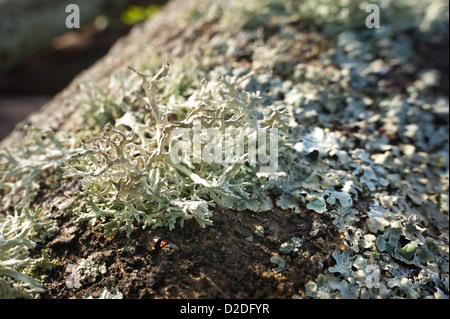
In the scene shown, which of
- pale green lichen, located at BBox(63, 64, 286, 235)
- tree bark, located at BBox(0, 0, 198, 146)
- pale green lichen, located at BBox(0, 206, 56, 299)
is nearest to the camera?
pale green lichen, located at BBox(0, 206, 56, 299)

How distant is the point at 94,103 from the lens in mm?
2576

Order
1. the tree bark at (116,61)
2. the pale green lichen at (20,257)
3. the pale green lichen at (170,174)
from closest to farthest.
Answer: the pale green lichen at (20,257) → the pale green lichen at (170,174) → the tree bark at (116,61)

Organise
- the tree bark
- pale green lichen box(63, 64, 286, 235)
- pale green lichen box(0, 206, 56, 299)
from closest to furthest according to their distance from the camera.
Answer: pale green lichen box(0, 206, 56, 299), pale green lichen box(63, 64, 286, 235), the tree bark

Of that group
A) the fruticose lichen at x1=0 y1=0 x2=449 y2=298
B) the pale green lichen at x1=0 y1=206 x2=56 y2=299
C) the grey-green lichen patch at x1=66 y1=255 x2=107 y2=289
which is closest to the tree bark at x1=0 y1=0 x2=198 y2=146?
the fruticose lichen at x1=0 y1=0 x2=449 y2=298

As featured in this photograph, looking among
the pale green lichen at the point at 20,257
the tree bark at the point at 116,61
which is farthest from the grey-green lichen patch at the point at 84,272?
the tree bark at the point at 116,61

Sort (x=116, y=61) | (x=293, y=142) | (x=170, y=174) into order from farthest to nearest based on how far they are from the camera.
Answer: (x=116, y=61)
(x=293, y=142)
(x=170, y=174)

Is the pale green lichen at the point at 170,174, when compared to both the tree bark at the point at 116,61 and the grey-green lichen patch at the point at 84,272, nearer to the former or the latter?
the grey-green lichen patch at the point at 84,272

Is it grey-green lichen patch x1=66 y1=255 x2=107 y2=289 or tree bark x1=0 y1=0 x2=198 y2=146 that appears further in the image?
tree bark x1=0 y1=0 x2=198 y2=146

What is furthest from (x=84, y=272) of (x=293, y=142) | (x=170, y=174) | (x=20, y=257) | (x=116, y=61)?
(x=116, y=61)

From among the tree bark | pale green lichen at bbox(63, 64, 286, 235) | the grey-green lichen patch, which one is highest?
the tree bark

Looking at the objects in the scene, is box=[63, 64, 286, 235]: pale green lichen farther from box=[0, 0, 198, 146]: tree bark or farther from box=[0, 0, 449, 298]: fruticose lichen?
box=[0, 0, 198, 146]: tree bark

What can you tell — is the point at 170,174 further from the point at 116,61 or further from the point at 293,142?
the point at 116,61
